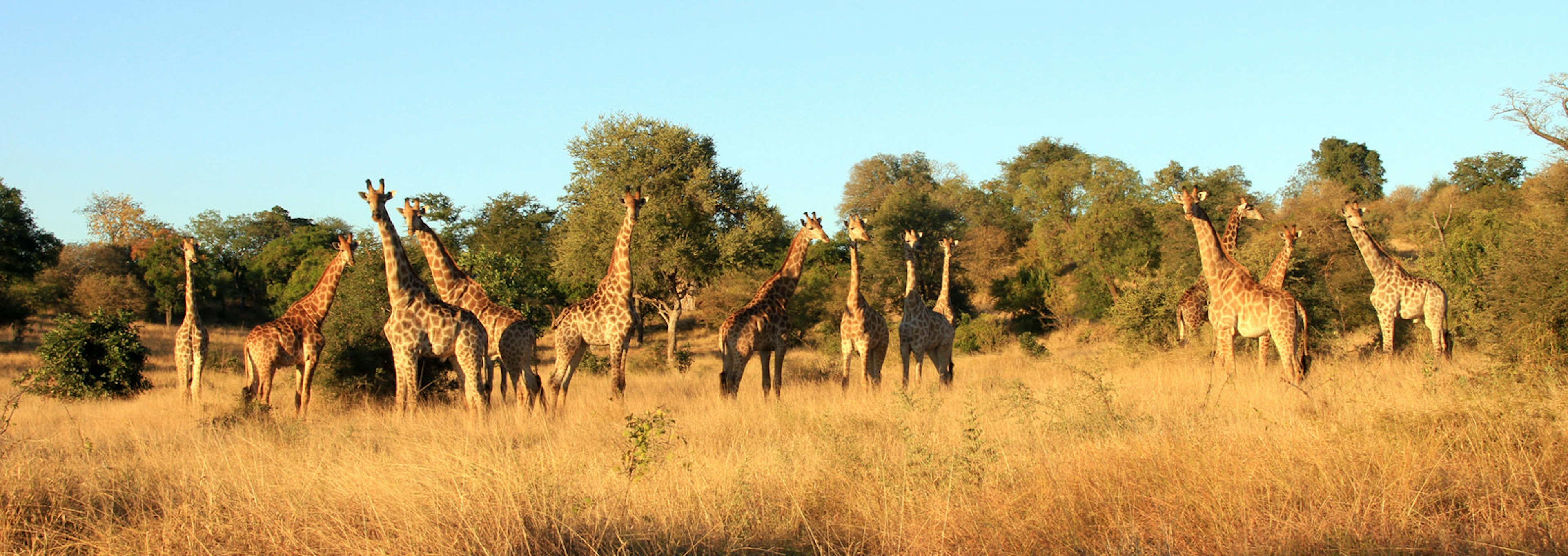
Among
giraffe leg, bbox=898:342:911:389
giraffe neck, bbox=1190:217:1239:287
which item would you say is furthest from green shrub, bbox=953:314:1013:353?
giraffe neck, bbox=1190:217:1239:287

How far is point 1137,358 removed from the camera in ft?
58.9

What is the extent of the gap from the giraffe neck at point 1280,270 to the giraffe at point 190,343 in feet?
49.7

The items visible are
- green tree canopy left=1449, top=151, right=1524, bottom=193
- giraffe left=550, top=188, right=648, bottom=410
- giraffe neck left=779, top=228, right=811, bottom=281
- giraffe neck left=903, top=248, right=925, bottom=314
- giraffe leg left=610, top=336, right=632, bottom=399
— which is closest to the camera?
giraffe leg left=610, top=336, right=632, bottom=399

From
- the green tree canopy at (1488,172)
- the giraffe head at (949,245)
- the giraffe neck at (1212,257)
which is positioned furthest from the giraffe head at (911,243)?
the green tree canopy at (1488,172)

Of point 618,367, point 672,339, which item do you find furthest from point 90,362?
point 672,339

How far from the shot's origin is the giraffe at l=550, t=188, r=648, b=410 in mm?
→ 12211

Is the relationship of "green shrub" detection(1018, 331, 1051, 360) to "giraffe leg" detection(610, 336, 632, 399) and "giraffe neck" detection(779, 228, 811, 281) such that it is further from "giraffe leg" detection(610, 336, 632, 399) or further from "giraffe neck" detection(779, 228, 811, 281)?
"giraffe leg" detection(610, 336, 632, 399)

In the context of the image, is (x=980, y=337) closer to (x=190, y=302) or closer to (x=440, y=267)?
(x=440, y=267)

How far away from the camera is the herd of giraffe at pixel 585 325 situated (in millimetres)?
11117

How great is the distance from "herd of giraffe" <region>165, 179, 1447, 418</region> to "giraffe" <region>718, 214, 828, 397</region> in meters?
0.02

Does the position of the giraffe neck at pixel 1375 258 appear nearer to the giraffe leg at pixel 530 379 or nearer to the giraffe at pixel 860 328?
the giraffe at pixel 860 328

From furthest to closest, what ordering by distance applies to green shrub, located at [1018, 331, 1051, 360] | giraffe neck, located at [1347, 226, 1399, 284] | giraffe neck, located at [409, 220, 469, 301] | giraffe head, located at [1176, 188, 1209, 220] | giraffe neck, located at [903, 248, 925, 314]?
green shrub, located at [1018, 331, 1051, 360], giraffe neck, located at [1347, 226, 1399, 284], giraffe neck, located at [903, 248, 925, 314], giraffe head, located at [1176, 188, 1209, 220], giraffe neck, located at [409, 220, 469, 301]

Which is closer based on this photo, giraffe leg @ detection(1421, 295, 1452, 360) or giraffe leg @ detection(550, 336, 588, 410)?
giraffe leg @ detection(550, 336, 588, 410)

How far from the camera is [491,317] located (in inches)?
488
